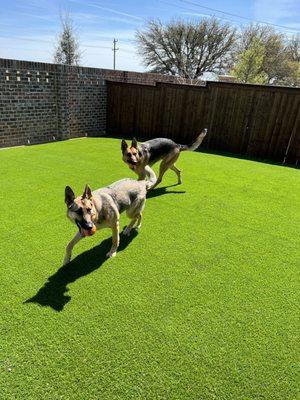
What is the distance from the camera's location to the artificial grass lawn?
2.65 m

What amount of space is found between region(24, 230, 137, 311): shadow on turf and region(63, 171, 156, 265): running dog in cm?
13

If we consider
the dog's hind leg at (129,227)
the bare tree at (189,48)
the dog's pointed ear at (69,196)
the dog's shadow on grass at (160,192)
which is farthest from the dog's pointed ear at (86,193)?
the bare tree at (189,48)

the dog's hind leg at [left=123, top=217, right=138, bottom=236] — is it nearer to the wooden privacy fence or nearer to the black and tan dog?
the black and tan dog

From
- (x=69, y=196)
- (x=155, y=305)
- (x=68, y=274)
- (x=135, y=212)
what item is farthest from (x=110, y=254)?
(x=69, y=196)

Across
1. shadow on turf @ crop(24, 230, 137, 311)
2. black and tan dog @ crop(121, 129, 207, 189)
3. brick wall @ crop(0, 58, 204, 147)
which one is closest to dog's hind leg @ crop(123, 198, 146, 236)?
shadow on turf @ crop(24, 230, 137, 311)

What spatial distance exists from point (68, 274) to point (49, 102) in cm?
959

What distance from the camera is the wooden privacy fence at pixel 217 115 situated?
11016 mm

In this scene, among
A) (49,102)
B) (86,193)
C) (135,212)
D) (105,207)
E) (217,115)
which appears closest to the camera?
(86,193)

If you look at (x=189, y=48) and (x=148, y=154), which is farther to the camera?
(x=189, y=48)

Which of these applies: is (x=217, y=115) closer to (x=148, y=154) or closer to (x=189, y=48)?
(x=148, y=154)

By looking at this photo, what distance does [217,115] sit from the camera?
39.9ft

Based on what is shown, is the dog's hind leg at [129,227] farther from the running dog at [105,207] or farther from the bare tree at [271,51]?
the bare tree at [271,51]

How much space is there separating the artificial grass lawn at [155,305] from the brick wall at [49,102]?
5205mm

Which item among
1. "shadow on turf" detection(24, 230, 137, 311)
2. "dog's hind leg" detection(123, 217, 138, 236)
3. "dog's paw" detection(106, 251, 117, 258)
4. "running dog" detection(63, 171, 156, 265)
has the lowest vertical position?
"shadow on turf" detection(24, 230, 137, 311)
